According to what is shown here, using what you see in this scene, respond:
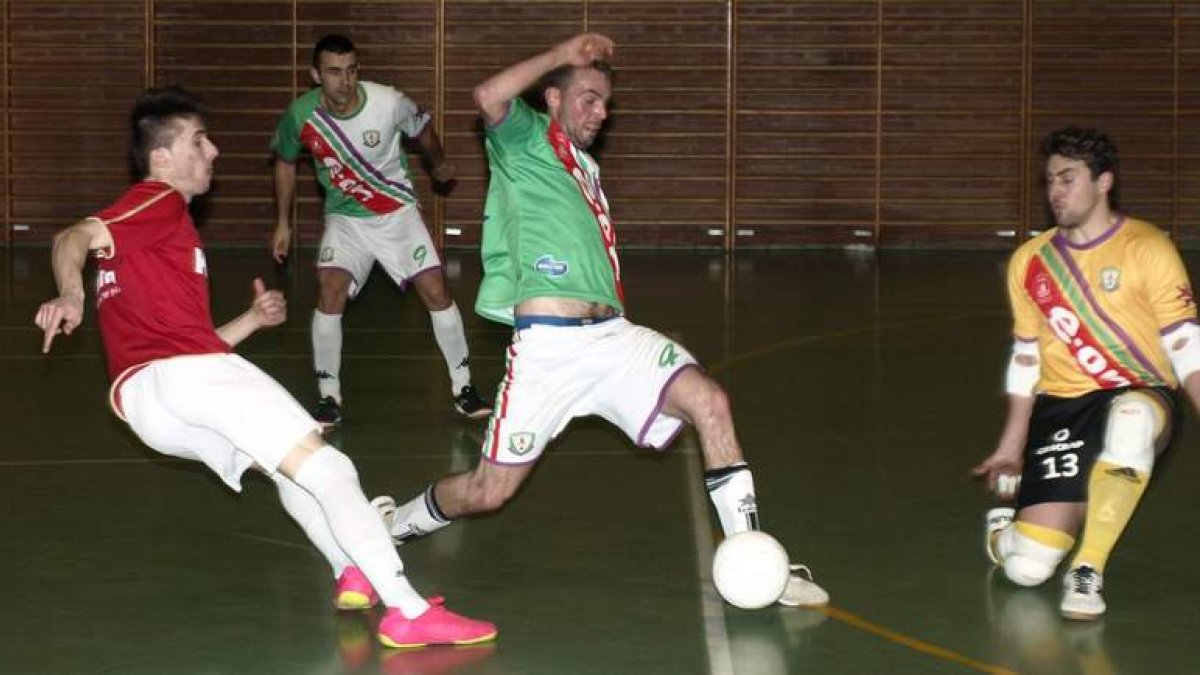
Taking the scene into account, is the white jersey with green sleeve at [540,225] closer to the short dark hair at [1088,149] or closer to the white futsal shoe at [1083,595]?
the short dark hair at [1088,149]

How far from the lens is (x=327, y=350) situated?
30.9 feet

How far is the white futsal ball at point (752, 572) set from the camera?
5508 mm

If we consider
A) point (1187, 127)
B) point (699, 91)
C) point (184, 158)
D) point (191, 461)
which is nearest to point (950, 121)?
point (1187, 127)

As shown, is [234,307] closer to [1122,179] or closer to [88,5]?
[88,5]

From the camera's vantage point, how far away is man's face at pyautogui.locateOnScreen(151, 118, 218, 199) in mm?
5477

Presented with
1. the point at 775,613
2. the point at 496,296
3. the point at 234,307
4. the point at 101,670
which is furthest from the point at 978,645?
the point at 234,307

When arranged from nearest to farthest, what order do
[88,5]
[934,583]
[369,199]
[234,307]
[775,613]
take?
[775,613] → [934,583] → [369,199] → [234,307] → [88,5]

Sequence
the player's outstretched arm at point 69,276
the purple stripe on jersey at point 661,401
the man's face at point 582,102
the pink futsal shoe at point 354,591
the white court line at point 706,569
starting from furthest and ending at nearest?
the man's face at point 582,102 → the purple stripe on jersey at point 661,401 → the pink futsal shoe at point 354,591 → the white court line at point 706,569 → the player's outstretched arm at point 69,276

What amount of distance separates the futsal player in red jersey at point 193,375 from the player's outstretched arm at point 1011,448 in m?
1.92

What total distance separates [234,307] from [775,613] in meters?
9.30

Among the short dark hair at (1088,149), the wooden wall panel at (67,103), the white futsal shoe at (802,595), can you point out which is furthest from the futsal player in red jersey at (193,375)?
the wooden wall panel at (67,103)

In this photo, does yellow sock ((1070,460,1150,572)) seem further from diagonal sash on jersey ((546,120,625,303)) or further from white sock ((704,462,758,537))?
diagonal sash on jersey ((546,120,625,303))

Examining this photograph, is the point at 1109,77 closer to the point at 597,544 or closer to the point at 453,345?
the point at 453,345

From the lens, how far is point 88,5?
62.9 ft
